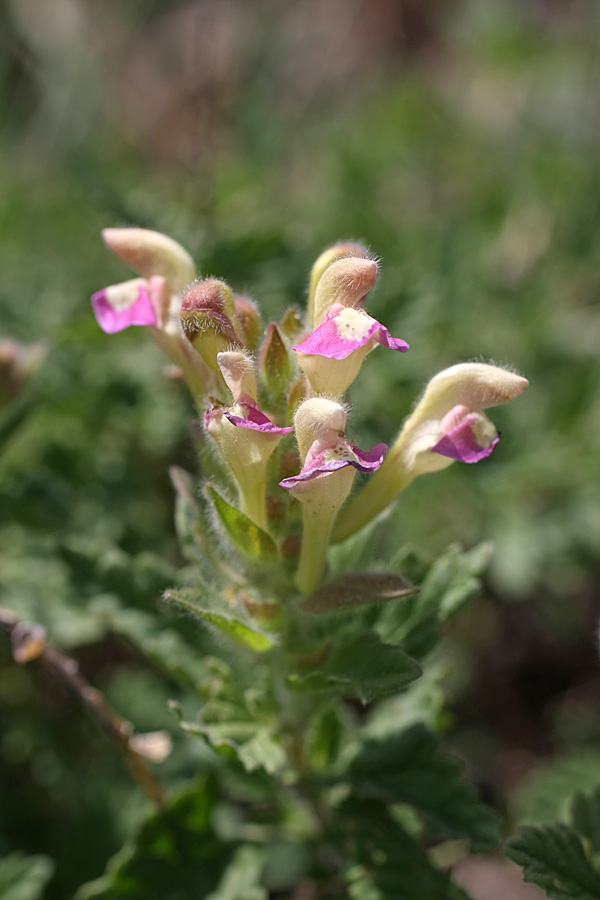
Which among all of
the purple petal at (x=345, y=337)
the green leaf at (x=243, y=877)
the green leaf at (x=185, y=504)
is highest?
the purple petal at (x=345, y=337)

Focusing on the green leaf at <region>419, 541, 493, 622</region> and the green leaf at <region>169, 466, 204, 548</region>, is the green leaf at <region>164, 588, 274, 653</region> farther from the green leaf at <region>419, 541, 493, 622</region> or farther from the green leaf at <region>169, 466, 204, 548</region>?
the green leaf at <region>419, 541, 493, 622</region>

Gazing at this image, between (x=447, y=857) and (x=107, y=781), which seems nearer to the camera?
Answer: (x=447, y=857)

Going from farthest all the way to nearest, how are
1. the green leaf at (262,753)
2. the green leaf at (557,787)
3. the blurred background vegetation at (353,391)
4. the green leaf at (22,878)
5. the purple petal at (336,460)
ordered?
the blurred background vegetation at (353,391), the green leaf at (557,787), the green leaf at (22,878), the green leaf at (262,753), the purple petal at (336,460)

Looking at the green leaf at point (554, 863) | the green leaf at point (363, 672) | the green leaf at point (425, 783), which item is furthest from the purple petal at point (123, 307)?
the green leaf at point (554, 863)

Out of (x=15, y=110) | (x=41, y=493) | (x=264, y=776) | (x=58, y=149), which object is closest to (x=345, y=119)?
→ (x=58, y=149)

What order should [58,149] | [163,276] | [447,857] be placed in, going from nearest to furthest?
[163,276]
[447,857]
[58,149]

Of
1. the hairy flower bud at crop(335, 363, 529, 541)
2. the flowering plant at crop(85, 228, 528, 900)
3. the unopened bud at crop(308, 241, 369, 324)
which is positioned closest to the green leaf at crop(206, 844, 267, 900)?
the flowering plant at crop(85, 228, 528, 900)

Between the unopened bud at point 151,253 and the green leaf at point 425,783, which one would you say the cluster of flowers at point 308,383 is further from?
the green leaf at point 425,783

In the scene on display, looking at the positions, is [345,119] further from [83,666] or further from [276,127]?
[83,666]
